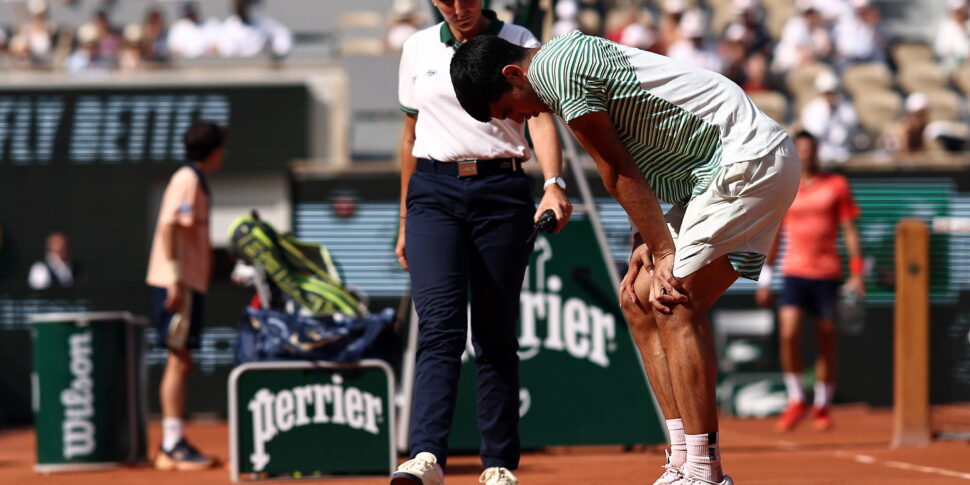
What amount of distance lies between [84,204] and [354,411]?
6534mm

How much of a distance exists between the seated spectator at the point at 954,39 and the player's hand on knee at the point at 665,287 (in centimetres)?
1380

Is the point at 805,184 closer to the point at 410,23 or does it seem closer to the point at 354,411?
the point at 354,411

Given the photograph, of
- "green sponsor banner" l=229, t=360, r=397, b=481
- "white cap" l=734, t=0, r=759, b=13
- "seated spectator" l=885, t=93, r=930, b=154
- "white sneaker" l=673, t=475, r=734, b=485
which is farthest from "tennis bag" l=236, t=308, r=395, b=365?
"white cap" l=734, t=0, r=759, b=13

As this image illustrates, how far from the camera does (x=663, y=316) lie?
194 inches

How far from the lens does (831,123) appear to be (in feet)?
48.8

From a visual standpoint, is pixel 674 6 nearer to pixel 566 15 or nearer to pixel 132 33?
pixel 566 15

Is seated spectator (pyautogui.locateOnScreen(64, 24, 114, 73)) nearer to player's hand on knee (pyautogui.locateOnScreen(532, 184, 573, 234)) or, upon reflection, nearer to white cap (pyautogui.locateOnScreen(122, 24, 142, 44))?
white cap (pyautogui.locateOnScreen(122, 24, 142, 44))

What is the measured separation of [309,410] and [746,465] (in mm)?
2351

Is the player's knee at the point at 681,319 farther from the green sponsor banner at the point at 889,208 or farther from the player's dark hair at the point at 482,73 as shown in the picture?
the green sponsor banner at the point at 889,208


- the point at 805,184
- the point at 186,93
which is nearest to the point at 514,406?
the point at 805,184

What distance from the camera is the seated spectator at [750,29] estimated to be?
16750 millimetres

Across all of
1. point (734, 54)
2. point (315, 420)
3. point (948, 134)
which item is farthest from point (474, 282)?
point (734, 54)

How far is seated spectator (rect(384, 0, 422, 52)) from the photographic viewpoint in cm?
1544

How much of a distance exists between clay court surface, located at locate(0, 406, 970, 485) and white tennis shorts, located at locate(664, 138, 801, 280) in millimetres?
1962
